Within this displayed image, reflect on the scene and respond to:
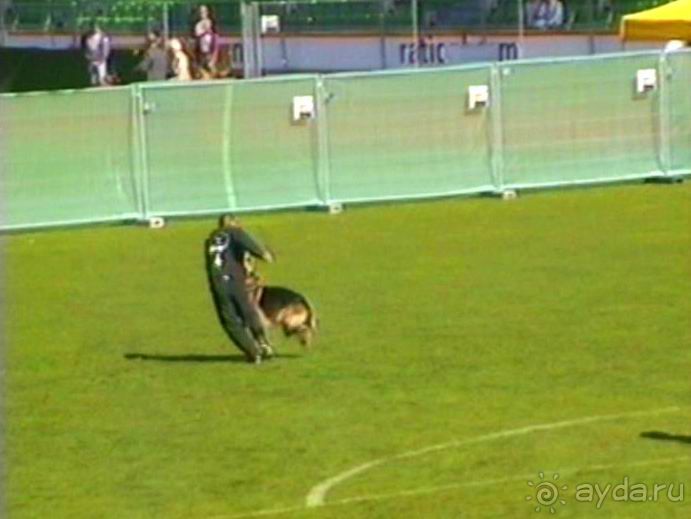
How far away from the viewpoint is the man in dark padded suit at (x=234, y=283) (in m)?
16.6

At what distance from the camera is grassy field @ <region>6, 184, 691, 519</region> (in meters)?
12.5

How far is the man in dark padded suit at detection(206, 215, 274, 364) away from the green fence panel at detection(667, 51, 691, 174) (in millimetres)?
13204

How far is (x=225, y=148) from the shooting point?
27.6 metres

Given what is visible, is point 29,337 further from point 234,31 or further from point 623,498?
point 234,31

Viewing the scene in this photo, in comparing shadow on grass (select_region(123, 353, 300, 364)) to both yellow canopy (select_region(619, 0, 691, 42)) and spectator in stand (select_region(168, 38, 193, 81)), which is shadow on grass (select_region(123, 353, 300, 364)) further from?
spectator in stand (select_region(168, 38, 193, 81))

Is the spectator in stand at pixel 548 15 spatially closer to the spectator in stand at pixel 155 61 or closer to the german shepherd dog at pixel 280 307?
the spectator in stand at pixel 155 61

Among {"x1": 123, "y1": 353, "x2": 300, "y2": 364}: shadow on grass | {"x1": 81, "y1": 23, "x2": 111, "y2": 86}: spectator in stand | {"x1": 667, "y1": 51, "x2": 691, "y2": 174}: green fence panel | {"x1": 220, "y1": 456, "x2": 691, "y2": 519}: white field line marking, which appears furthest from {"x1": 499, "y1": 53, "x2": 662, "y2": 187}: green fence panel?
{"x1": 81, "y1": 23, "x2": 111, "y2": 86}: spectator in stand

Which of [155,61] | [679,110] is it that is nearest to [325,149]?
[679,110]

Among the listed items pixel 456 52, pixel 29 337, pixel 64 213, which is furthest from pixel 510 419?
pixel 456 52

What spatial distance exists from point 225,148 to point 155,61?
16.6m

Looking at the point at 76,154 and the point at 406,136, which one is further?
the point at 406,136

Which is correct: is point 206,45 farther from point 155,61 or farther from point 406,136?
point 406,136

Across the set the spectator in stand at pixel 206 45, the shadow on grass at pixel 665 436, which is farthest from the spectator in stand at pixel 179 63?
the shadow on grass at pixel 665 436

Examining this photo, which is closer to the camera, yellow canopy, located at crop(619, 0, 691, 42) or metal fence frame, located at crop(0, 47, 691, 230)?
yellow canopy, located at crop(619, 0, 691, 42)
